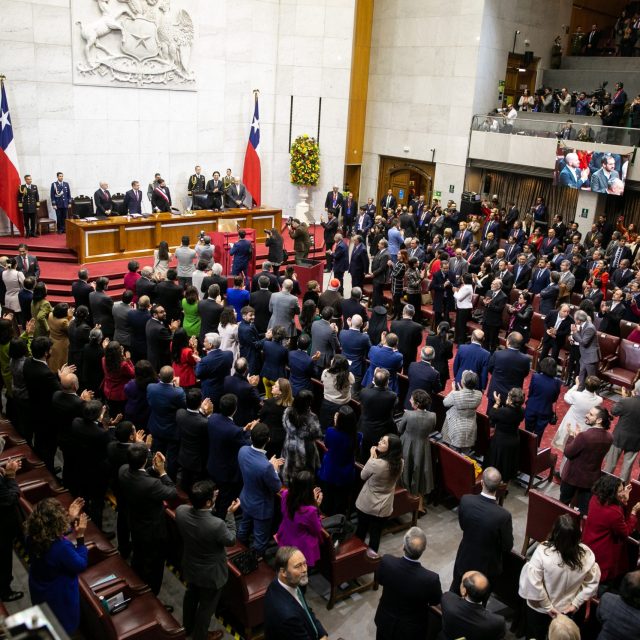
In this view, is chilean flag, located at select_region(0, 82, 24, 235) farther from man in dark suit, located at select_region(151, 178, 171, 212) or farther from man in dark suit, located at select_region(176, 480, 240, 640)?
man in dark suit, located at select_region(176, 480, 240, 640)

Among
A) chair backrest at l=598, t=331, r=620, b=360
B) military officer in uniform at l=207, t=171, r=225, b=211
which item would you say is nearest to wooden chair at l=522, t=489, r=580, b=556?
A: chair backrest at l=598, t=331, r=620, b=360

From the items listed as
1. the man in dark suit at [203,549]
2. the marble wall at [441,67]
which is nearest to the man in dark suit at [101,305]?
the man in dark suit at [203,549]

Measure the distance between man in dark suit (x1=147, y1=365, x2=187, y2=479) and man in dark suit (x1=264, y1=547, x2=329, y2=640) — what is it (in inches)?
97.0

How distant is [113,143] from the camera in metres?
15.2

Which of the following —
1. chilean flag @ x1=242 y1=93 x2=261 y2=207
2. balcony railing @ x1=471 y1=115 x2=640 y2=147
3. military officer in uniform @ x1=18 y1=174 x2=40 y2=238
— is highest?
balcony railing @ x1=471 y1=115 x2=640 y2=147

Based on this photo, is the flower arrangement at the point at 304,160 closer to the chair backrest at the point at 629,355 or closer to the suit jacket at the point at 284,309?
the suit jacket at the point at 284,309

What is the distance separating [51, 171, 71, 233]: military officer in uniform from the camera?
13.9 meters

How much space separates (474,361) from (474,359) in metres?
0.02

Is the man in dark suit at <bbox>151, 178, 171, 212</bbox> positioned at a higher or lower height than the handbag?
higher

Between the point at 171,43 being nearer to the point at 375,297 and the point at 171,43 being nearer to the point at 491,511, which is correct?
the point at 375,297

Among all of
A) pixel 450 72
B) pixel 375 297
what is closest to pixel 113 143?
pixel 375 297

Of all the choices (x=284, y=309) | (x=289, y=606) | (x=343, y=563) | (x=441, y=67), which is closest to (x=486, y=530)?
(x=343, y=563)

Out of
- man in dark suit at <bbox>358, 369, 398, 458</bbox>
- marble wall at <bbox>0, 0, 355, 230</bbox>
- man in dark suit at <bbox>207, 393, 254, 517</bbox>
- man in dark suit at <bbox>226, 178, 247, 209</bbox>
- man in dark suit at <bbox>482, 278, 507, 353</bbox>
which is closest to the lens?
man in dark suit at <bbox>207, 393, 254, 517</bbox>

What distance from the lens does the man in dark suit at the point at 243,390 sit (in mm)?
6152
